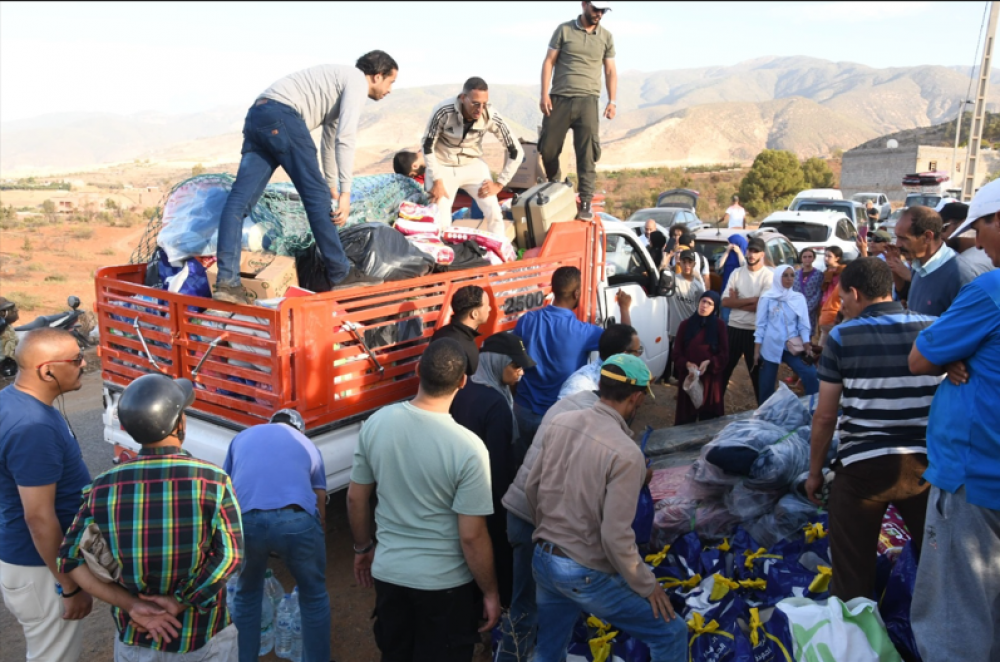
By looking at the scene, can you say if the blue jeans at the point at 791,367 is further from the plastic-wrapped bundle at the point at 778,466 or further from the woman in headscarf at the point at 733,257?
the plastic-wrapped bundle at the point at 778,466

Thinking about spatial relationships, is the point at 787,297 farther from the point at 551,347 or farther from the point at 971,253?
the point at 551,347

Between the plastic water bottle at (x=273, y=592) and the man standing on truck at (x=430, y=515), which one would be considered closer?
the man standing on truck at (x=430, y=515)

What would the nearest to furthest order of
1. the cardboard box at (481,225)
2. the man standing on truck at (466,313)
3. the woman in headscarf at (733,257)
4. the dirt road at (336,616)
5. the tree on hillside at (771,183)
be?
the dirt road at (336,616), the man standing on truck at (466,313), the cardboard box at (481,225), the woman in headscarf at (733,257), the tree on hillside at (771,183)

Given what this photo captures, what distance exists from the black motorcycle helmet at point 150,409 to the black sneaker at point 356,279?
2220 mm

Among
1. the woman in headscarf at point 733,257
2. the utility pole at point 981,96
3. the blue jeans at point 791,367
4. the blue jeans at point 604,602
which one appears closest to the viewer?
the blue jeans at point 604,602

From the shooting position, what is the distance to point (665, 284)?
665 cm

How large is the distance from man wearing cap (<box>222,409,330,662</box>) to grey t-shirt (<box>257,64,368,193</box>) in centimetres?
189

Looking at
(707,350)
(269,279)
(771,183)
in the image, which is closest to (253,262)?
(269,279)

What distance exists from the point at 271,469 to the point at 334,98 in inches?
98.1

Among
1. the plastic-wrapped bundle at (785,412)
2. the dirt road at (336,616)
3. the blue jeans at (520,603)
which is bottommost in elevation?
the dirt road at (336,616)

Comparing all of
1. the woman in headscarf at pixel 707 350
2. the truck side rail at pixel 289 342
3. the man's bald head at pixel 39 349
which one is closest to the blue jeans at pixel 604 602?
the truck side rail at pixel 289 342

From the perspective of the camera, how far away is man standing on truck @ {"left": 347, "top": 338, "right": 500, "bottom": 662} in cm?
259

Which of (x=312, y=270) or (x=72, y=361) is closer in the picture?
(x=72, y=361)

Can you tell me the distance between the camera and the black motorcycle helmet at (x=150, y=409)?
214 cm
